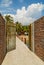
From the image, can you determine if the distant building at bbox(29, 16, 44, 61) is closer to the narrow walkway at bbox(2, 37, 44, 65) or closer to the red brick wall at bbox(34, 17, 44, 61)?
the red brick wall at bbox(34, 17, 44, 61)

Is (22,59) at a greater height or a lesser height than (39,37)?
lesser

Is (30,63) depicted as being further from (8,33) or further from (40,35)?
(8,33)

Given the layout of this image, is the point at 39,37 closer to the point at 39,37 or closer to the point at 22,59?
the point at 39,37

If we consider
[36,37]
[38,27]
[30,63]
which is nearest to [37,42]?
[36,37]

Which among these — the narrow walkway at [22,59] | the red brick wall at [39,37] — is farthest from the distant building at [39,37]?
the narrow walkway at [22,59]

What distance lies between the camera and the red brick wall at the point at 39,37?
13453mm

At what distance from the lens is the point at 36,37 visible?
14453 mm

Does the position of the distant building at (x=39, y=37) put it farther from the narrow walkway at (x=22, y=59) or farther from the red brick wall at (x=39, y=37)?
the narrow walkway at (x=22, y=59)

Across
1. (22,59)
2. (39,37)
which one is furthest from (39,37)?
(22,59)

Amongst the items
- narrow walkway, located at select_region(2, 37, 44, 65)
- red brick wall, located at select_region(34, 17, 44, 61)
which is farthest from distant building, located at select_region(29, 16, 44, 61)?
narrow walkway, located at select_region(2, 37, 44, 65)

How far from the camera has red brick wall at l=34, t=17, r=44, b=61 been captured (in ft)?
44.1

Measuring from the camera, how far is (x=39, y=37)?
13891 mm

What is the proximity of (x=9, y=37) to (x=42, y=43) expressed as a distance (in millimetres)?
5107

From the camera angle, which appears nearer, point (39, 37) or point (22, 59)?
point (22, 59)
